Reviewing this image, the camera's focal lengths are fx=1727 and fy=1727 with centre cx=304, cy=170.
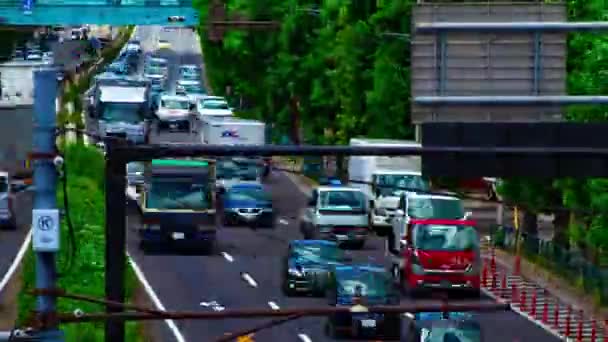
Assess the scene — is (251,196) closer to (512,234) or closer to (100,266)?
(512,234)

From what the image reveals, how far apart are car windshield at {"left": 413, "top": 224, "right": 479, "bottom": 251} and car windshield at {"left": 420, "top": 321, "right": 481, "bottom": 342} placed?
41.1 feet

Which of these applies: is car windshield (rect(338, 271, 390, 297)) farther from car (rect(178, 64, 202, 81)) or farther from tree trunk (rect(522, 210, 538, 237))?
car (rect(178, 64, 202, 81))

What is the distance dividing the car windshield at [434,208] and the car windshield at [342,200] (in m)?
5.23

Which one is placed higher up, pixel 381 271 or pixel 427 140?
pixel 427 140

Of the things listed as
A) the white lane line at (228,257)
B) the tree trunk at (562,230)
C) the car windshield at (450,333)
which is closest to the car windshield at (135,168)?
the white lane line at (228,257)

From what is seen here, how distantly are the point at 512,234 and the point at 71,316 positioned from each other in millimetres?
39665

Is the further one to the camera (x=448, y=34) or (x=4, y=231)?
(x=4, y=231)

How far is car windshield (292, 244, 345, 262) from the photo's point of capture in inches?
1742

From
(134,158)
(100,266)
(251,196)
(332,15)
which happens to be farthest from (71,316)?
(332,15)

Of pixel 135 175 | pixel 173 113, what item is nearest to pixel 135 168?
pixel 135 175

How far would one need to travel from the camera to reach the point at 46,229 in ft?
41.8

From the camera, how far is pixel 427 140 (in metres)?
15.4

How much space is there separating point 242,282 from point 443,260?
5664mm

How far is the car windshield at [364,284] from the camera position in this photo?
127ft
